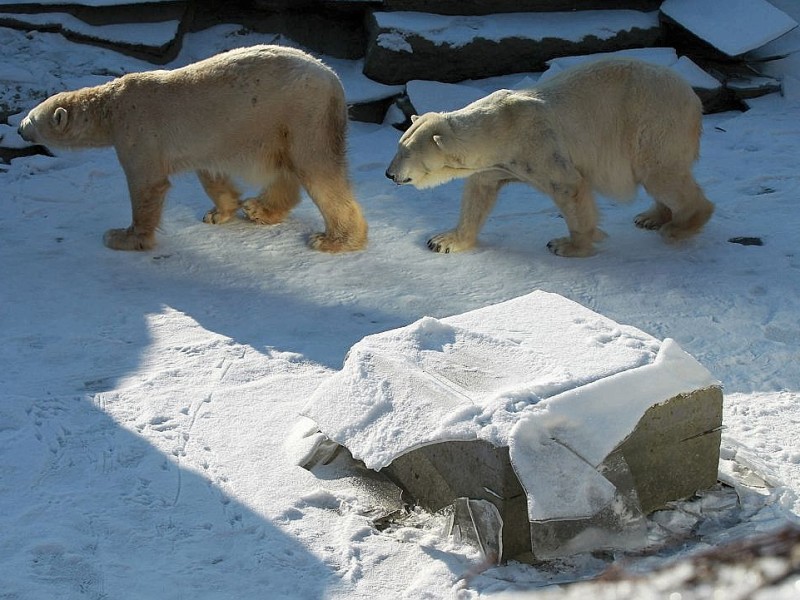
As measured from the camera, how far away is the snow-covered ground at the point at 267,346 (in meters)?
3.43

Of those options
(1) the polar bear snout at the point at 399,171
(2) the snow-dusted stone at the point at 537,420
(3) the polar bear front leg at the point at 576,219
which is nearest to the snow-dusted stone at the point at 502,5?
(1) the polar bear snout at the point at 399,171

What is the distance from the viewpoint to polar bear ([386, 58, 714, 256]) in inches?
231

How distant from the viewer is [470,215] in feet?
20.6

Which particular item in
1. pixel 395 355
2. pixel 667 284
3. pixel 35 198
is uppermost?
pixel 395 355

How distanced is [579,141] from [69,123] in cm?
302

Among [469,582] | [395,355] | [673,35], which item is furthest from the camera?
[673,35]

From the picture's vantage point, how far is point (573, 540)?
338 cm

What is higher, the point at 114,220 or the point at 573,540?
the point at 573,540

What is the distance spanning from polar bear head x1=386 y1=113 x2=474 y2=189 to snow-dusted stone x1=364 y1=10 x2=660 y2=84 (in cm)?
304

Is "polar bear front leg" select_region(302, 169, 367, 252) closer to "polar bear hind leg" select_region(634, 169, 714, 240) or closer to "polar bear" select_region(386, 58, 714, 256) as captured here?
"polar bear" select_region(386, 58, 714, 256)

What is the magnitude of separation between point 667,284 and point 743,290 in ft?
1.31

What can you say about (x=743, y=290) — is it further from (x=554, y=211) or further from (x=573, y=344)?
(x=573, y=344)

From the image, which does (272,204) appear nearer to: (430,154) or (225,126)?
(225,126)

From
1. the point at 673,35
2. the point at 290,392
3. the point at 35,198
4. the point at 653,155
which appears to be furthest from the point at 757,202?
the point at 35,198
